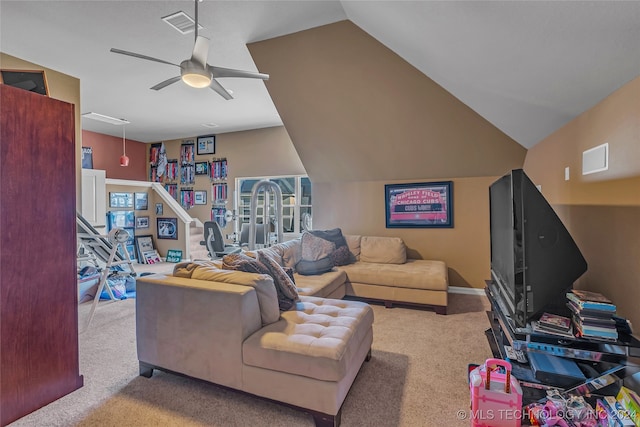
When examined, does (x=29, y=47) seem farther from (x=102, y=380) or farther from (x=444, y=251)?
(x=444, y=251)

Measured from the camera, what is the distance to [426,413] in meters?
1.77

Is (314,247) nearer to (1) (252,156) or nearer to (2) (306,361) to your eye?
(2) (306,361)

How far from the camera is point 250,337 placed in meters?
1.83

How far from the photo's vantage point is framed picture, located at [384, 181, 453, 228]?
435 centimetres

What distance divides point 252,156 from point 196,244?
2459 millimetres

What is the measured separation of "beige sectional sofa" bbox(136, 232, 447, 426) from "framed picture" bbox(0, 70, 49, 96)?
1389 millimetres

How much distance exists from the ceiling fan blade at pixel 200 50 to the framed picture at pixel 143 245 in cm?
558

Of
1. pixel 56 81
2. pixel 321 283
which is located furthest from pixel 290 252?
pixel 56 81

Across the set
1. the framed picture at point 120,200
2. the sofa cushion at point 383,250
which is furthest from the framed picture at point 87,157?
the sofa cushion at point 383,250

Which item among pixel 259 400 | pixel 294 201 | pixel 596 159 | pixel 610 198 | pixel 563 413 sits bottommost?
pixel 259 400

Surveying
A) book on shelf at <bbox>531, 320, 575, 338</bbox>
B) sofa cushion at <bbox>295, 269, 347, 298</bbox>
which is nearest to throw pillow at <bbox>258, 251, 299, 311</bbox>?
sofa cushion at <bbox>295, 269, 347, 298</bbox>

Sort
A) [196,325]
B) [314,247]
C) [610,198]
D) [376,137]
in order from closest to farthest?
[610,198]
[196,325]
[314,247]
[376,137]

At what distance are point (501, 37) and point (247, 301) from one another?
2250 millimetres

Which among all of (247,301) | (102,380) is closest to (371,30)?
(247,301)
